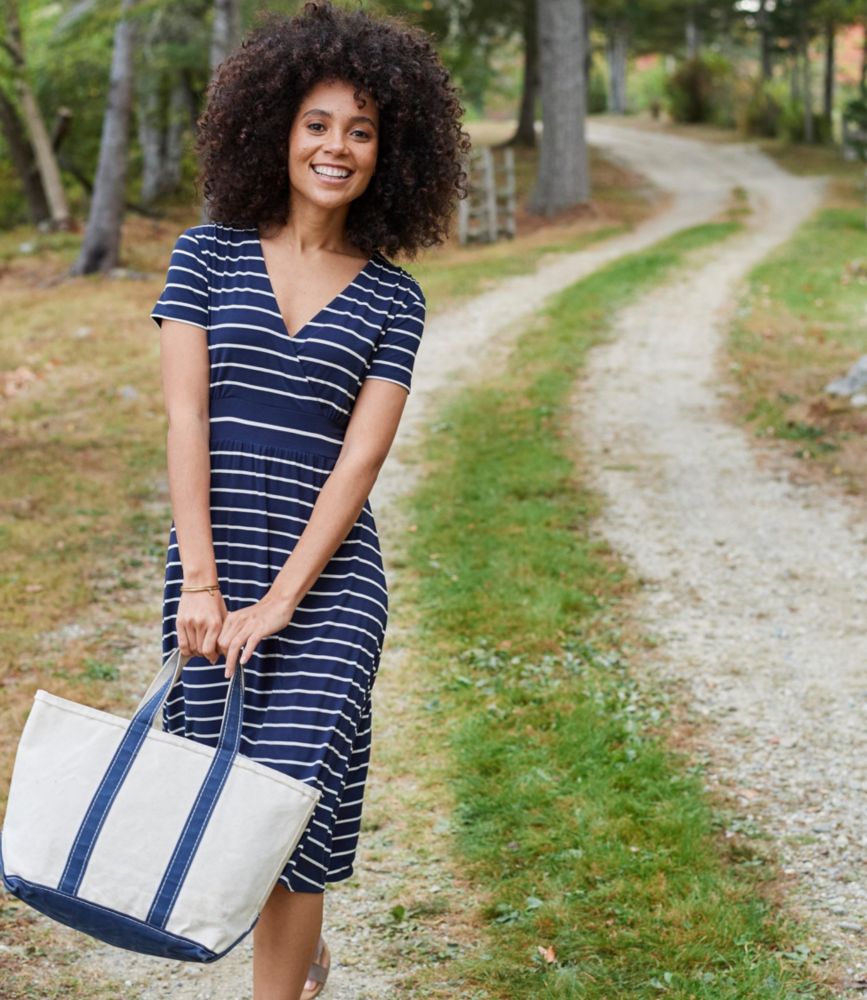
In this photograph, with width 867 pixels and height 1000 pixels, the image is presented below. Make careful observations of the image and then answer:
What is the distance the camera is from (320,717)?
8.31ft

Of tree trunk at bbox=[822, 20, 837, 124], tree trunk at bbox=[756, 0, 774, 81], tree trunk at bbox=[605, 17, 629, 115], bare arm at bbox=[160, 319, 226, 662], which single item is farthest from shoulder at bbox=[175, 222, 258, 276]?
tree trunk at bbox=[605, 17, 629, 115]

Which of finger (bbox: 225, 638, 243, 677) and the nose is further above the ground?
the nose

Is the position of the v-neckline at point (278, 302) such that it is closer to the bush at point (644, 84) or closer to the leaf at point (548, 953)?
the leaf at point (548, 953)

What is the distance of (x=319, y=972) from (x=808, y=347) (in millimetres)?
10152

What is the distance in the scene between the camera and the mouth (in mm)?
2713

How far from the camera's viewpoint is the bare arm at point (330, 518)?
2.50 metres

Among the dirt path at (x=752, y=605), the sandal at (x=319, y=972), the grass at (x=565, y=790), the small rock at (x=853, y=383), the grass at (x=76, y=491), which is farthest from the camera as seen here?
the small rock at (x=853, y=383)

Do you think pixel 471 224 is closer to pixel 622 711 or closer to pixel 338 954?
pixel 622 711

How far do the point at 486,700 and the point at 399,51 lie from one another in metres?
2.92

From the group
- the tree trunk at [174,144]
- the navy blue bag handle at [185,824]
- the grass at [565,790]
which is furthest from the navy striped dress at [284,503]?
the tree trunk at [174,144]

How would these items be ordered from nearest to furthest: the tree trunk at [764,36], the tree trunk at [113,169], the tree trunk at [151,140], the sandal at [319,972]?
the sandal at [319,972] → the tree trunk at [113,169] → the tree trunk at [151,140] → the tree trunk at [764,36]

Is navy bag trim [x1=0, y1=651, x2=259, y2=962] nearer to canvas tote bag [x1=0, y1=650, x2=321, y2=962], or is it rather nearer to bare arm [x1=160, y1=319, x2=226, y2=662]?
canvas tote bag [x1=0, y1=650, x2=321, y2=962]

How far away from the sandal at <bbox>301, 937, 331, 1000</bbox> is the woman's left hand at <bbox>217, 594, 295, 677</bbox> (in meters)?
1.07

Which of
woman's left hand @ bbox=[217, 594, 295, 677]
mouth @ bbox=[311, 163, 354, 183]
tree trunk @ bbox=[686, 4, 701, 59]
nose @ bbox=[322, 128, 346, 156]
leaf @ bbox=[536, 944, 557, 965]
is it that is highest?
tree trunk @ bbox=[686, 4, 701, 59]
